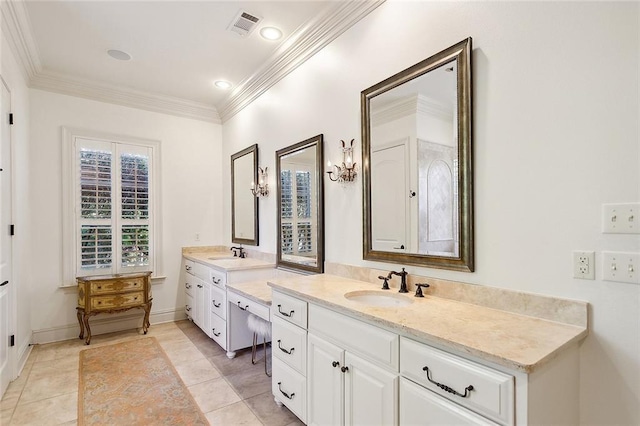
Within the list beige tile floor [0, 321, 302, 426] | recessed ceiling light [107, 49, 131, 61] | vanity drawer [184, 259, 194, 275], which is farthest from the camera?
vanity drawer [184, 259, 194, 275]

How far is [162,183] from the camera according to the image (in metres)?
4.35

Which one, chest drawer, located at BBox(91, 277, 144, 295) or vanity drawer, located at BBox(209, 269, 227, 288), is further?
chest drawer, located at BBox(91, 277, 144, 295)

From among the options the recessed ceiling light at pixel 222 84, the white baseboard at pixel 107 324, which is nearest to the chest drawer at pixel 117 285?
the white baseboard at pixel 107 324

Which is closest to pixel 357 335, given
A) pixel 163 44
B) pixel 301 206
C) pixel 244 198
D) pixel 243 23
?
pixel 301 206

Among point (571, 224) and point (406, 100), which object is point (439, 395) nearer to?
point (571, 224)

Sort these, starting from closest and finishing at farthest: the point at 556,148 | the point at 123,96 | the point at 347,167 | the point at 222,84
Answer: the point at 556,148
the point at 347,167
the point at 222,84
the point at 123,96

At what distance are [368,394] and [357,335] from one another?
269 mm

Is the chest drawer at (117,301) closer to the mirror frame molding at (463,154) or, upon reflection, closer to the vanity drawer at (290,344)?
the vanity drawer at (290,344)

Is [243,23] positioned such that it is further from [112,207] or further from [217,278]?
[112,207]

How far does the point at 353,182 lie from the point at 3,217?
2.67 m

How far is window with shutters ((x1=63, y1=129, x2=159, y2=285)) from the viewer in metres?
3.78

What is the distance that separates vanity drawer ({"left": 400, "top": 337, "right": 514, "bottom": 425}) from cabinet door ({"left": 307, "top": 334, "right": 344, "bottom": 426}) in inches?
18.1

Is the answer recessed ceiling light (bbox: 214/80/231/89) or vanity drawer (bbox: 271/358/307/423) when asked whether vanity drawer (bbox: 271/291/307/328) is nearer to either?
vanity drawer (bbox: 271/358/307/423)

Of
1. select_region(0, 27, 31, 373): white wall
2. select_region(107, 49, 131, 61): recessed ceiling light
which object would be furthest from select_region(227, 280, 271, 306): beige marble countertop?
select_region(107, 49, 131, 61): recessed ceiling light
